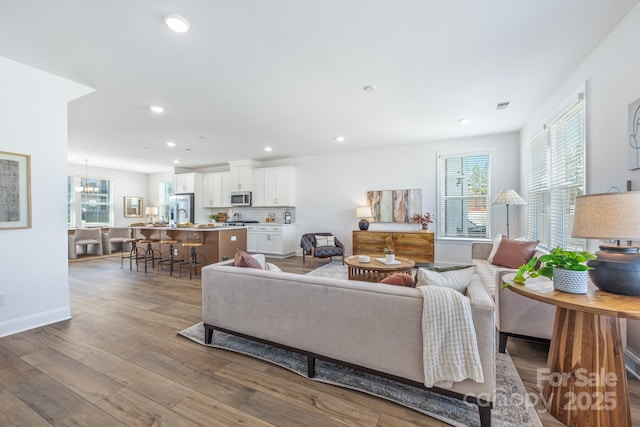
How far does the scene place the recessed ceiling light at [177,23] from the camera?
6.18ft

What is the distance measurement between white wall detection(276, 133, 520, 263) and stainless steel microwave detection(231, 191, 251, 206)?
49.3 inches

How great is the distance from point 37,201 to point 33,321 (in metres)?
1.19

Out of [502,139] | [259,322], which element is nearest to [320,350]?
[259,322]

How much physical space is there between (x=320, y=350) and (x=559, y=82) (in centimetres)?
373

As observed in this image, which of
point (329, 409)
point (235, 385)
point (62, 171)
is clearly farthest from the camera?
point (62, 171)

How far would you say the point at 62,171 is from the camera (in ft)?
9.22

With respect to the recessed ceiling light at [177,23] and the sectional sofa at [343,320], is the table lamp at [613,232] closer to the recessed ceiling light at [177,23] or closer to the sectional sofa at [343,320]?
the sectional sofa at [343,320]

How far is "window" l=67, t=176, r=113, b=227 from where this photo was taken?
25.3 feet

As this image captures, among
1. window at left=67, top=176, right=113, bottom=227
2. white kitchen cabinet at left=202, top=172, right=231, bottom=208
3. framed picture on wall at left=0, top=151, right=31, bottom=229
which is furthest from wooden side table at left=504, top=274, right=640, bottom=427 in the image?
→ window at left=67, top=176, right=113, bottom=227

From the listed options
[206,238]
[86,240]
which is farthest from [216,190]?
[86,240]

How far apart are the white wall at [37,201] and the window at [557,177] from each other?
17.3 ft

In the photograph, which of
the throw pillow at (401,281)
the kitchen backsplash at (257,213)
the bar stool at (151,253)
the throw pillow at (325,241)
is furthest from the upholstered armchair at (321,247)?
the throw pillow at (401,281)

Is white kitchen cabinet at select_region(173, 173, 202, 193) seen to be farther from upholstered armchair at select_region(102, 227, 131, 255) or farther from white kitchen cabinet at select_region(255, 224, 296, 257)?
white kitchen cabinet at select_region(255, 224, 296, 257)

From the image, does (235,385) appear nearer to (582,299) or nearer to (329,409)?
(329,409)
